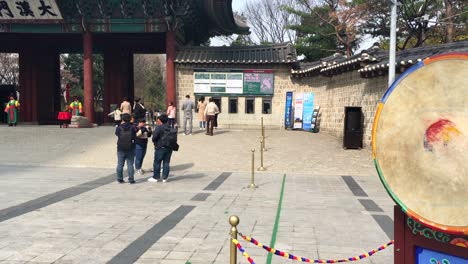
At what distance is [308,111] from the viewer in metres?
21.4

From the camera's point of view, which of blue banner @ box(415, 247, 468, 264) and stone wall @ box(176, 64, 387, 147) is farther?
stone wall @ box(176, 64, 387, 147)

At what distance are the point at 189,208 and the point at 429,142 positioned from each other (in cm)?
497

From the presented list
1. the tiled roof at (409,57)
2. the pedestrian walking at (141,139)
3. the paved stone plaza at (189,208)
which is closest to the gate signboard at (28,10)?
the paved stone plaza at (189,208)

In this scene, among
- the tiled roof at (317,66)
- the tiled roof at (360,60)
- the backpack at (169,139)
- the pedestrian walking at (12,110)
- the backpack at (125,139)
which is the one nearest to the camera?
the backpack at (125,139)

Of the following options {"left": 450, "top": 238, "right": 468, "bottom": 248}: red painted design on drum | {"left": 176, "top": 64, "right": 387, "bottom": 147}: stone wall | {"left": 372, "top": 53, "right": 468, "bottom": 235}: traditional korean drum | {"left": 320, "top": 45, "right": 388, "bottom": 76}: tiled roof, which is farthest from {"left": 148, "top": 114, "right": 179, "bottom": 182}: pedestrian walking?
{"left": 176, "top": 64, "right": 387, "bottom": 147}: stone wall

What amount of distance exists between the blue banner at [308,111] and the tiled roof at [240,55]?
204 centimetres

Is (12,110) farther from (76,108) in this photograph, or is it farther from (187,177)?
(187,177)

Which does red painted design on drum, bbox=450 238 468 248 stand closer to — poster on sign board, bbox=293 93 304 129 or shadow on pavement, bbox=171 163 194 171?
shadow on pavement, bbox=171 163 194 171

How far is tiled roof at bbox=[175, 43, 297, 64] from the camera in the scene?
21480 millimetres

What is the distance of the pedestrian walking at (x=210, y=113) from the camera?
58.5 feet

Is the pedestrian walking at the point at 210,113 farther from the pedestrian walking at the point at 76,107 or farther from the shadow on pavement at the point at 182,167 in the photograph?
the pedestrian walking at the point at 76,107

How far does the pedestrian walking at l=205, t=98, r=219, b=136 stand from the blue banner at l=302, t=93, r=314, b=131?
18.3 feet

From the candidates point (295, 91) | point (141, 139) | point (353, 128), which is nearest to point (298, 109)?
point (295, 91)

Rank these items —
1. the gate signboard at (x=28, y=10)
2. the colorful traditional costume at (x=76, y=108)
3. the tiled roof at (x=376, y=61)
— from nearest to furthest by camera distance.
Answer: the tiled roof at (x=376, y=61), the gate signboard at (x=28, y=10), the colorful traditional costume at (x=76, y=108)
